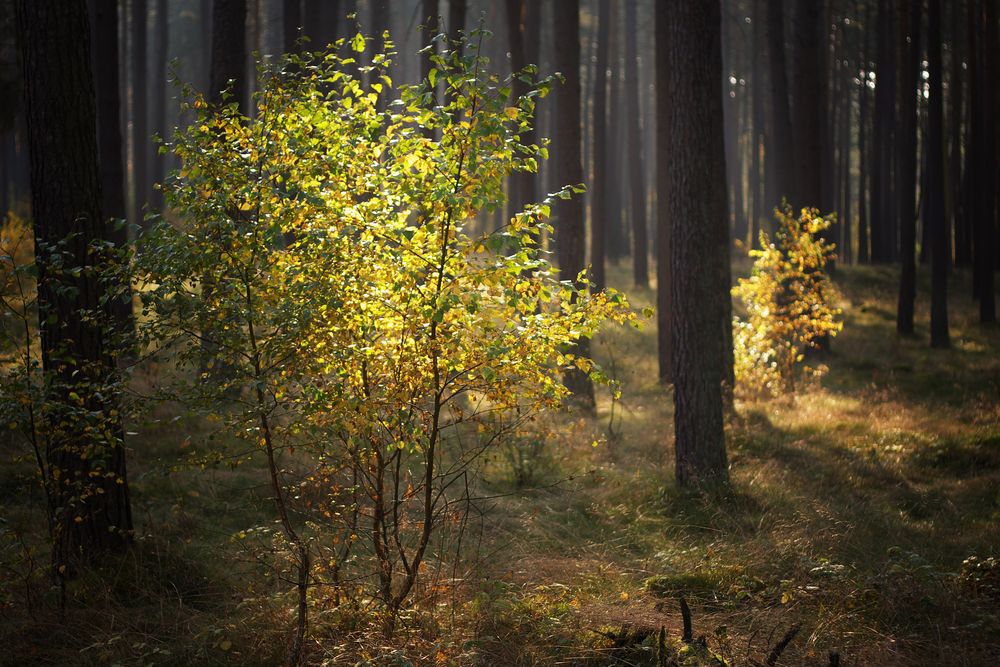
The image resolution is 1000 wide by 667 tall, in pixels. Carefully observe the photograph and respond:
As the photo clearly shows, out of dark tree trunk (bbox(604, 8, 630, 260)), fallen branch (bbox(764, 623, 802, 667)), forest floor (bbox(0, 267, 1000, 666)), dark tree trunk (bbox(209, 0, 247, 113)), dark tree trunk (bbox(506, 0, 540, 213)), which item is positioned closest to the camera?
fallen branch (bbox(764, 623, 802, 667))

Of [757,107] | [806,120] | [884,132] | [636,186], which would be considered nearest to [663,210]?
[806,120]

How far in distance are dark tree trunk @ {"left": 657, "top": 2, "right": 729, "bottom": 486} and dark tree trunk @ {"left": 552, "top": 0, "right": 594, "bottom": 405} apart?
3539 mm

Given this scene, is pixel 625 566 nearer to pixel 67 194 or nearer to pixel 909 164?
pixel 67 194

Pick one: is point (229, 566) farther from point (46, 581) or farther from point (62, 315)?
point (62, 315)

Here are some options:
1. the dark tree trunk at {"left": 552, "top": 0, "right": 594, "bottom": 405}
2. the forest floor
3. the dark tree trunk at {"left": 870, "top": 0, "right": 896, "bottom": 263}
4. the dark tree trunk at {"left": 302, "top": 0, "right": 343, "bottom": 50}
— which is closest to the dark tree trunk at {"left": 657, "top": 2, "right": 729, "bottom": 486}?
the forest floor

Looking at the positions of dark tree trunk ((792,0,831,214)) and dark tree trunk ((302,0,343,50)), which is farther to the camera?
dark tree trunk ((792,0,831,214))

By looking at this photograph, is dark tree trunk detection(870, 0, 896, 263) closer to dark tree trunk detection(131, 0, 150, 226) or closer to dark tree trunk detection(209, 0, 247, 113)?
dark tree trunk detection(209, 0, 247, 113)

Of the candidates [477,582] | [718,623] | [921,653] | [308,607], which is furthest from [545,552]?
[921,653]

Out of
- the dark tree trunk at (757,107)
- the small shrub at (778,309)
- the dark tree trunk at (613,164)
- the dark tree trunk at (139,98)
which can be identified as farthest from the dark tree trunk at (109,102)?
the dark tree trunk at (757,107)

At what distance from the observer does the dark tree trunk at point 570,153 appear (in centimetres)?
1256

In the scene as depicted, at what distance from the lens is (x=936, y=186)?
17.4m

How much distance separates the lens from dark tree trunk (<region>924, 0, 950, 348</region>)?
16953 mm

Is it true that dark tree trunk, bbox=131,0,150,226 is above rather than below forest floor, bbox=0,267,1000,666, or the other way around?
above

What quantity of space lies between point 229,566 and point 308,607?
1.26 meters
